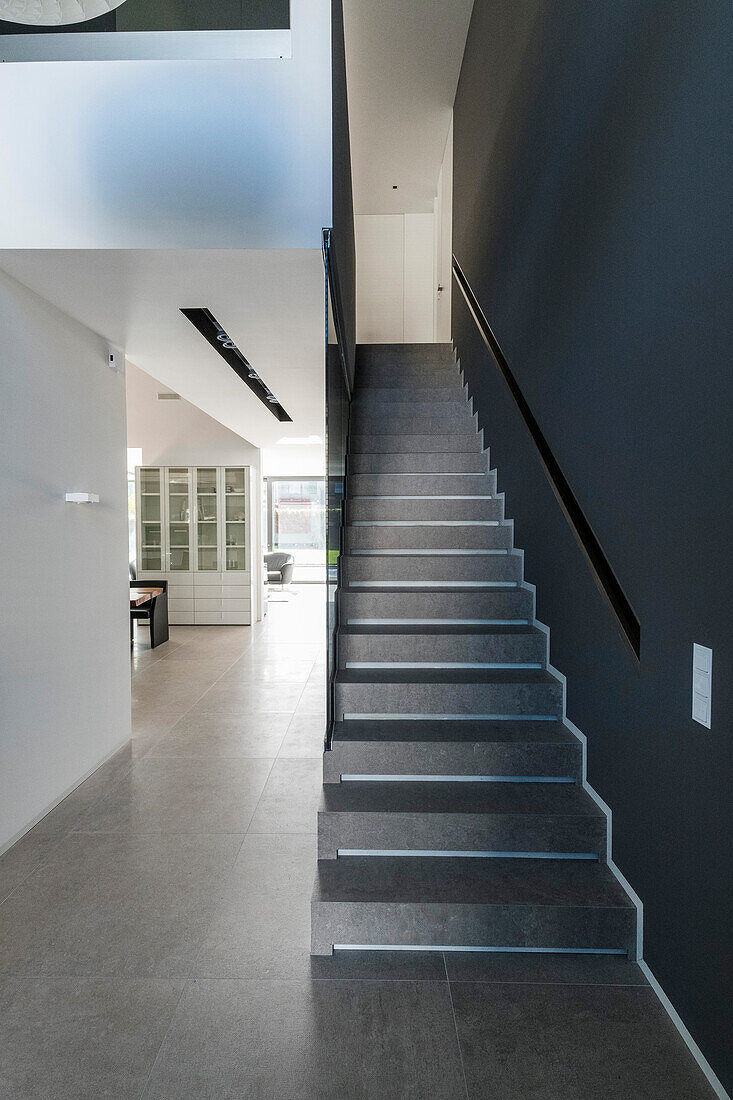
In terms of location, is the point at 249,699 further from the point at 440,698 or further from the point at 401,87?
the point at 401,87

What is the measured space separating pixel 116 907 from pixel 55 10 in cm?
303

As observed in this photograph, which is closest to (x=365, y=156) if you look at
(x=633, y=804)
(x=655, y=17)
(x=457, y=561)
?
(x=457, y=561)

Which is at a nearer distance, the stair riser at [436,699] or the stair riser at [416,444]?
the stair riser at [436,699]

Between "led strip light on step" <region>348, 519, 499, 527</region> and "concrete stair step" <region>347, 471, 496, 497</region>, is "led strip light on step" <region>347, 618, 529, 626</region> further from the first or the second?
"concrete stair step" <region>347, 471, 496, 497</region>

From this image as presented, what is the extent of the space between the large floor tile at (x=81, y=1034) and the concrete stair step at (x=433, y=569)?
2.31m

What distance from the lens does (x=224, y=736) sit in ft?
15.7

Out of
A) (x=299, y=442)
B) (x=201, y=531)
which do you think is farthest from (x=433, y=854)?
(x=299, y=442)

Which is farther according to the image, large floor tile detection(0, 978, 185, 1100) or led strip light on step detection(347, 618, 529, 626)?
led strip light on step detection(347, 618, 529, 626)

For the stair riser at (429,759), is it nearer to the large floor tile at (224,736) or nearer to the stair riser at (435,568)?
the stair riser at (435,568)

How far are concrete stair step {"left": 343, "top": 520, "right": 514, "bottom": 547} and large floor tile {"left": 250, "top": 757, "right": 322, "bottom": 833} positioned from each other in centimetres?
131

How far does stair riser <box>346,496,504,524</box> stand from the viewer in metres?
4.50

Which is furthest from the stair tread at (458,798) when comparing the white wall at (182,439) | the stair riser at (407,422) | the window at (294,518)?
the window at (294,518)

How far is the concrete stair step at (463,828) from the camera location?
2.54 m

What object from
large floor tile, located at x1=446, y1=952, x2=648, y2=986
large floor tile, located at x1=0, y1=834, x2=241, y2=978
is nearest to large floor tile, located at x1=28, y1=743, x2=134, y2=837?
large floor tile, located at x1=0, y1=834, x2=241, y2=978
